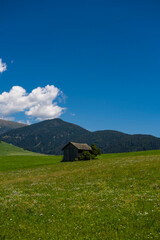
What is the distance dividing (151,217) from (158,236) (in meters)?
2.33

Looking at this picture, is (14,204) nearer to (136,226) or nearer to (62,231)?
(62,231)

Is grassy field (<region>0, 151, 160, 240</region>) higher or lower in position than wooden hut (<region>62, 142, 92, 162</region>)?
lower

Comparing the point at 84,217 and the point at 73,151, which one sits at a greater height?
the point at 73,151

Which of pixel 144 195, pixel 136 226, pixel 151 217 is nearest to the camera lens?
pixel 136 226

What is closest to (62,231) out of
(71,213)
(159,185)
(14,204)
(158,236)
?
(71,213)

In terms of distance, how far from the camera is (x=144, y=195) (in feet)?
56.2

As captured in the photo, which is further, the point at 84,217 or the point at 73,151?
the point at 73,151

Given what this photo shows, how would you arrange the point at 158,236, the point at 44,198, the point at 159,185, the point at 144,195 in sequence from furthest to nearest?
1. the point at 159,185
2. the point at 44,198
3. the point at 144,195
4. the point at 158,236

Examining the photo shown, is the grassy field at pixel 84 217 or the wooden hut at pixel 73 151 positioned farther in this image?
the wooden hut at pixel 73 151

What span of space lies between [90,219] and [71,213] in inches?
79.4

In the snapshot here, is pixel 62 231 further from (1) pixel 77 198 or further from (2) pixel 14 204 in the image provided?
(2) pixel 14 204

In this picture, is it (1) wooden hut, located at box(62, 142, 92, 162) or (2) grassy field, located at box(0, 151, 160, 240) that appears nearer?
(2) grassy field, located at box(0, 151, 160, 240)

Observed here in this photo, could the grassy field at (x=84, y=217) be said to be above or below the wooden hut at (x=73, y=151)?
below

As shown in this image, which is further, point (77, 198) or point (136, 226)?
point (77, 198)
